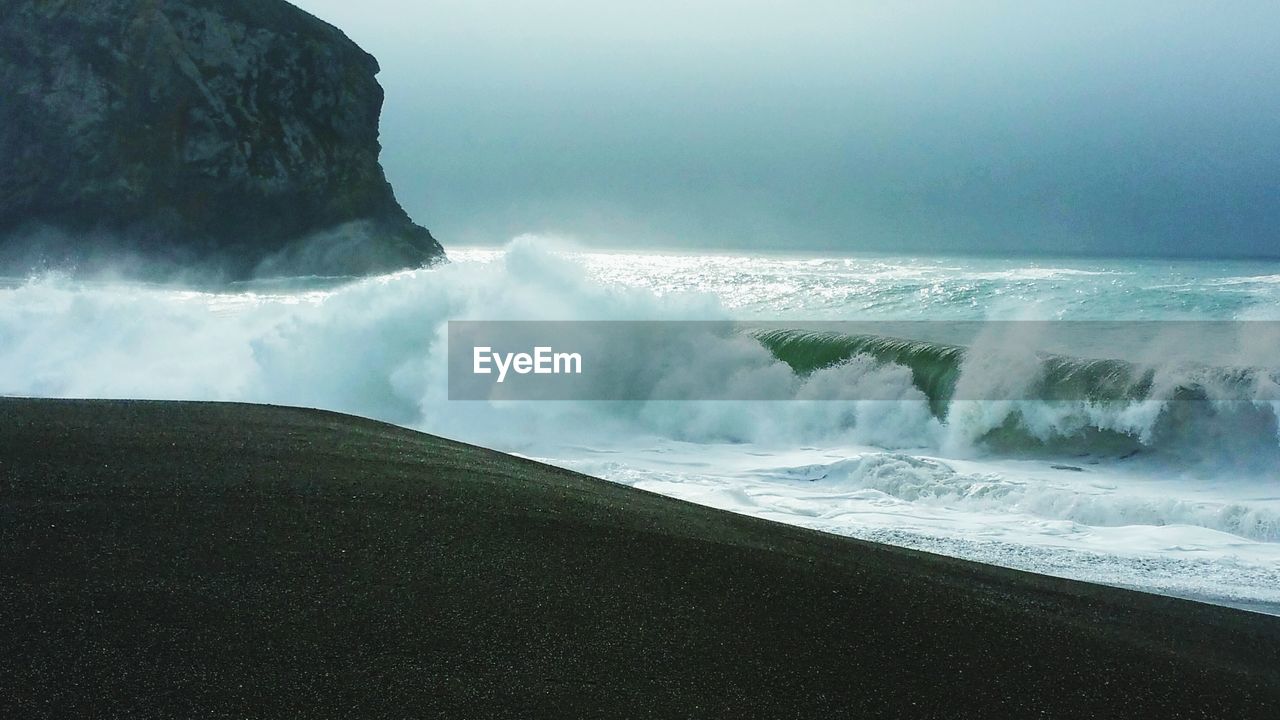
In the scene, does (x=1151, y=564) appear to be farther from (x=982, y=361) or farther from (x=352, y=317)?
(x=352, y=317)

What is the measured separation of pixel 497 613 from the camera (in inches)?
144

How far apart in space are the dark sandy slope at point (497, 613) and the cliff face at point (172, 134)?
50473 mm

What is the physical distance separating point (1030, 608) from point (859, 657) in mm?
1238

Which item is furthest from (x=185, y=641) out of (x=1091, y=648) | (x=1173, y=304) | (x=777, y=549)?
(x=1173, y=304)

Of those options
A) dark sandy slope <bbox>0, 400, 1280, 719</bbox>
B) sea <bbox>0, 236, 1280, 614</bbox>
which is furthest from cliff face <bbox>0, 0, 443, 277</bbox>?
dark sandy slope <bbox>0, 400, 1280, 719</bbox>

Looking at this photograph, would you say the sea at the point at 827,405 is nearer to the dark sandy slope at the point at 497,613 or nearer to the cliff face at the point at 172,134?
the dark sandy slope at the point at 497,613

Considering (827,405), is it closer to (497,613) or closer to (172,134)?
(497,613)

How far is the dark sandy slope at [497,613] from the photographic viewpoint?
3.09m

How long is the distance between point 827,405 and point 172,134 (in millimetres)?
46852

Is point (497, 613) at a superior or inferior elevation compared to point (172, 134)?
inferior

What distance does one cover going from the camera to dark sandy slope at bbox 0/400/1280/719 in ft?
10.1

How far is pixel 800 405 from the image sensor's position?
13.4 metres

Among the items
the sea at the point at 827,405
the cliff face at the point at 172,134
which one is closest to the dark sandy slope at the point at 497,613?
the sea at the point at 827,405

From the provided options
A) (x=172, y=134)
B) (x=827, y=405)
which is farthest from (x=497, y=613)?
(x=172, y=134)
